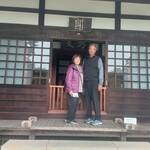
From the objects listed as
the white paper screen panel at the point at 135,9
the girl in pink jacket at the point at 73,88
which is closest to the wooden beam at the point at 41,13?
the girl in pink jacket at the point at 73,88

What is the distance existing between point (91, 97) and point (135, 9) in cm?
248

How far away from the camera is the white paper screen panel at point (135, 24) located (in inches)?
290

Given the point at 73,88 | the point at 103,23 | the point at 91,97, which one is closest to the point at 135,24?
the point at 103,23

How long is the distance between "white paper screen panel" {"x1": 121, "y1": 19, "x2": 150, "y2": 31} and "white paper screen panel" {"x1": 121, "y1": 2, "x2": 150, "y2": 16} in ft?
0.63

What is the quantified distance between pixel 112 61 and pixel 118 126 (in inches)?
69.0

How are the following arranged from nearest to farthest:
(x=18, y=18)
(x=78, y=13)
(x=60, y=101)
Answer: (x=18, y=18)
(x=78, y=13)
(x=60, y=101)

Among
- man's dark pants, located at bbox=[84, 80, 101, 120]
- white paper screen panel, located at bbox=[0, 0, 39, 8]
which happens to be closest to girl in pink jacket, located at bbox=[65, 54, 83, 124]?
man's dark pants, located at bbox=[84, 80, 101, 120]

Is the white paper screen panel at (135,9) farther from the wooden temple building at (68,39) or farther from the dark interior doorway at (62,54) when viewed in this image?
the dark interior doorway at (62,54)

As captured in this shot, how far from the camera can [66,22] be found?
721 cm

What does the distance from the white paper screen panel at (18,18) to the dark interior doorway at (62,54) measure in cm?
233

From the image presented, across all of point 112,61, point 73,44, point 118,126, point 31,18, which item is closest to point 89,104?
point 118,126

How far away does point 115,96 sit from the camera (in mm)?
7191

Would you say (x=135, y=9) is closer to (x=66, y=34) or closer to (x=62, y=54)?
(x=66, y=34)

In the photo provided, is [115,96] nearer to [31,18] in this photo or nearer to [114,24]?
[114,24]
